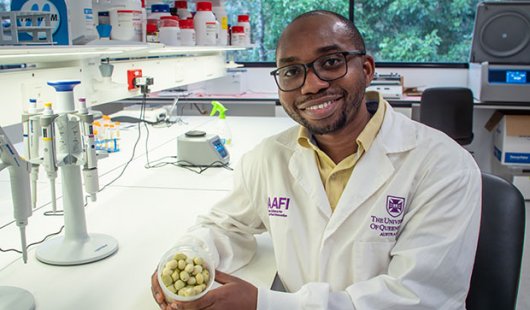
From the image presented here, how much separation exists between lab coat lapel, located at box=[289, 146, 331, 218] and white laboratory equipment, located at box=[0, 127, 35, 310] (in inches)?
23.8

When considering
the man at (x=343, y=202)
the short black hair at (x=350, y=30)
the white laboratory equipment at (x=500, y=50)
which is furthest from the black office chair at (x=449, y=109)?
the short black hair at (x=350, y=30)

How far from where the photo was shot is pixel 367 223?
1135 millimetres

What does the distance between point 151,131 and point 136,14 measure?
1.27 meters

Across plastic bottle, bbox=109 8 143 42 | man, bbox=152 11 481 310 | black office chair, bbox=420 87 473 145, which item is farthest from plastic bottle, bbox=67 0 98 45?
black office chair, bbox=420 87 473 145

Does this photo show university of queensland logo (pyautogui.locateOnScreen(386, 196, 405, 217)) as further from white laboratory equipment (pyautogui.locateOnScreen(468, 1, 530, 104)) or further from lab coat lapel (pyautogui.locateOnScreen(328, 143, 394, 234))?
white laboratory equipment (pyautogui.locateOnScreen(468, 1, 530, 104))

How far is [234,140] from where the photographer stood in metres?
2.76

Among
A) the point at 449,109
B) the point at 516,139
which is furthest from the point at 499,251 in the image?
the point at 516,139

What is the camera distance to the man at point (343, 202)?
3.40 feet

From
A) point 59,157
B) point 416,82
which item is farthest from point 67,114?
point 416,82

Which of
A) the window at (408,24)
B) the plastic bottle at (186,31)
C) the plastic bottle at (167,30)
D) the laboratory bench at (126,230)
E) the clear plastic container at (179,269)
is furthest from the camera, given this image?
the window at (408,24)

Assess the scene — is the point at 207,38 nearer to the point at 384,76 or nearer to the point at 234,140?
the point at 234,140

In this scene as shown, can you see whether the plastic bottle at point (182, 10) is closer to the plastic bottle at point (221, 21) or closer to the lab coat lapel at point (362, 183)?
the plastic bottle at point (221, 21)

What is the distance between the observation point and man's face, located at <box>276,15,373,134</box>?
3.96ft

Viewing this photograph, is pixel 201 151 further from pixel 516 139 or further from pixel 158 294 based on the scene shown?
pixel 516 139
